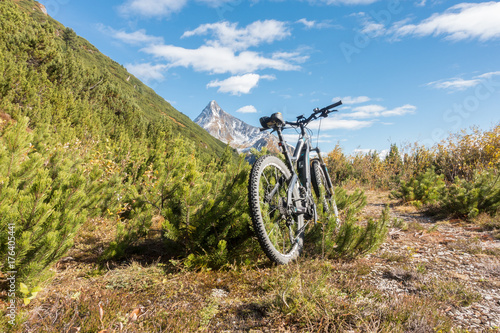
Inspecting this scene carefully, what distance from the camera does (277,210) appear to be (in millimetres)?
2682

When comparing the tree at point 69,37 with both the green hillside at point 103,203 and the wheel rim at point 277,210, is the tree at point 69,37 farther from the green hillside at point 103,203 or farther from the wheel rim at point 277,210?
the wheel rim at point 277,210

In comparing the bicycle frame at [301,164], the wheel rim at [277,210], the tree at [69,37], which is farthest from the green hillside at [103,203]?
the tree at [69,37]

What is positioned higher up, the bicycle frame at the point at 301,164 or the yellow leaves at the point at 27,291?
the bicycle frame at the point at 301,164

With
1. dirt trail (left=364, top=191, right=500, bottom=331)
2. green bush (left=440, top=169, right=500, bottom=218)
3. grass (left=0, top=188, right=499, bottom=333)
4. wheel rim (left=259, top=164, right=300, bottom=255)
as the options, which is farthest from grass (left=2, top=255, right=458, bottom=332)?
green bush (left=440, top=169, right=500, bottom=218)

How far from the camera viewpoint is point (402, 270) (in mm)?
2523

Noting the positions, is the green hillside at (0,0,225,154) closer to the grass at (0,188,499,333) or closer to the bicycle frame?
the bicycle frame

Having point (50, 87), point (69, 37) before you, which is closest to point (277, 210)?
point (50, 87)

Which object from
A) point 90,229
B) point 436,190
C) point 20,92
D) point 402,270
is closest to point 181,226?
point 90,229

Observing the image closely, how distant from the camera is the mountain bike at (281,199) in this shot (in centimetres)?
232

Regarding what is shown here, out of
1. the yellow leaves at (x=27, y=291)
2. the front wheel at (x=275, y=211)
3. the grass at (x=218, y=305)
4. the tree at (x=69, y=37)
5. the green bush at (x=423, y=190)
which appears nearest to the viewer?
the yellow leaves at (x=27, y=291)

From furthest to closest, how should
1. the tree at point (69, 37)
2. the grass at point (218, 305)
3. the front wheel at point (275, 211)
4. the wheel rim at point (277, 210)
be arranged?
the tree at point (69, 37)
the wheel rim at point (277, 210)
the front wheel at point (275, 211)
the grass at point (218, 305)

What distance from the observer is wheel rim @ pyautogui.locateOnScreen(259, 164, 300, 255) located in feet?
8.25

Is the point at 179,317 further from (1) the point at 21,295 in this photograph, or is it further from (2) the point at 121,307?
(1) the point at 21,295

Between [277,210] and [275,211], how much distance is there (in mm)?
23
